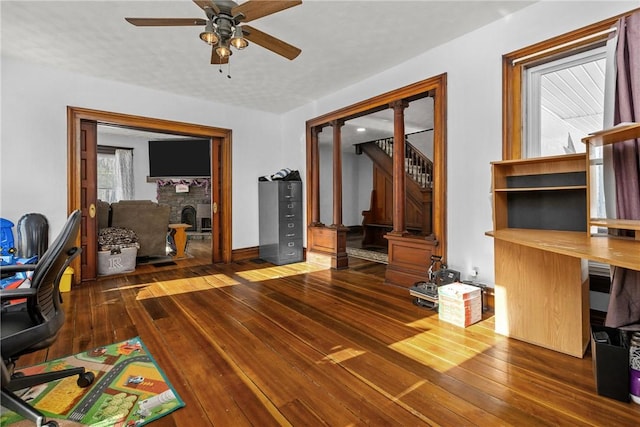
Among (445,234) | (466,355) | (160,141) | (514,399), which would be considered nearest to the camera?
(514,399)

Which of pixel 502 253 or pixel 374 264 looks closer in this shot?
pixel 502 253

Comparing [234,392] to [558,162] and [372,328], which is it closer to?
[372,328]

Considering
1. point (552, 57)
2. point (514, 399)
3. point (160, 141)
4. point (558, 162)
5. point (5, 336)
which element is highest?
point (160, 141)

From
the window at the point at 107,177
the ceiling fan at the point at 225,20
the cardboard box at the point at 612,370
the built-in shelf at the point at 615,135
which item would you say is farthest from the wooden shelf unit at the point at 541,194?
the window at the point at 107,177

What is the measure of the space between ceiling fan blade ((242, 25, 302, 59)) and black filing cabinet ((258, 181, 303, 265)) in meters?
2.58

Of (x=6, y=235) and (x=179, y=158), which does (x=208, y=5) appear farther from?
(x=179, y=158)

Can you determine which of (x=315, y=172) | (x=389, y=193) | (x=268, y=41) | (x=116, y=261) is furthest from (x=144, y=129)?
Result: (x=389, y=193)

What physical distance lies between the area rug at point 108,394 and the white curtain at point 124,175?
23.3 ft

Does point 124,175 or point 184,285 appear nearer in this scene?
point 184,285

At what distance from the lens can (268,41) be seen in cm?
245

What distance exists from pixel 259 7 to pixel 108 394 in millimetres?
2522

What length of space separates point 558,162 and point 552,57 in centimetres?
95

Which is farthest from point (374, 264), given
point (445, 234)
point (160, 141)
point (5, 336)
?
point (160, 141)

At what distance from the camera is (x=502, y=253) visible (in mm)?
2389
